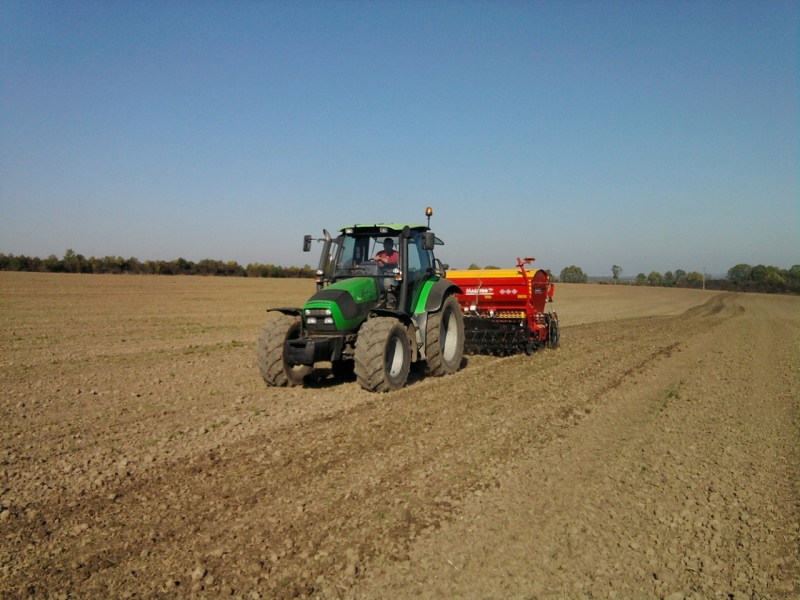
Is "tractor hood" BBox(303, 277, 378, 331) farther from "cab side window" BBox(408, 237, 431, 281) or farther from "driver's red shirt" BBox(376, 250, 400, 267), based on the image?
"cab side window" BBox(408, 237, 431, 281)

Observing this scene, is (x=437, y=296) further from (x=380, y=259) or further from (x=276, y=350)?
(x=276, y=350)

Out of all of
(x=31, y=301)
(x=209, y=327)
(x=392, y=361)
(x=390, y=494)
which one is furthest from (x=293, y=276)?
(x=390, y=494)

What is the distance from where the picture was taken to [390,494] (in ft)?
14.6

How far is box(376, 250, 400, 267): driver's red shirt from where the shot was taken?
342 inches

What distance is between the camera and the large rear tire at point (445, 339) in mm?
8906

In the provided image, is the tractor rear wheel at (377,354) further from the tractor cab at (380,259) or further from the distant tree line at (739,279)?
the distant tree line at (739,279)

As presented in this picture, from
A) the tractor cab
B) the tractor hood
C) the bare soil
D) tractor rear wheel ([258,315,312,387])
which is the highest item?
the tractor cab

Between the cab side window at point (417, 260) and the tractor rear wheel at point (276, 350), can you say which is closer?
the tractor rear wheel at point (276, 350)

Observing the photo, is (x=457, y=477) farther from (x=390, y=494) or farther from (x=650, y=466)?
(x=650, y=466)

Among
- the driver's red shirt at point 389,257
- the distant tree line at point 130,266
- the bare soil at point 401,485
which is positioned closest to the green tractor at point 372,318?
the driver's red shirt at point 389,257

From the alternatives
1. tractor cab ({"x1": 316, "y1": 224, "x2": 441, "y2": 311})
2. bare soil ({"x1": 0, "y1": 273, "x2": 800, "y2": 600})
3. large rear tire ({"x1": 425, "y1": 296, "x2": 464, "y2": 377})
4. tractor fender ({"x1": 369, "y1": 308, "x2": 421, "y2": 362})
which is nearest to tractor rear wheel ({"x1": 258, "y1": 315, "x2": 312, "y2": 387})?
bare soil ({"x1": 0, "y1": 273, "x2": 800, "y2": 600})

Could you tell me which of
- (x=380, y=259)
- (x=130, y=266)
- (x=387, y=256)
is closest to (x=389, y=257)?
(x=387, y=256)

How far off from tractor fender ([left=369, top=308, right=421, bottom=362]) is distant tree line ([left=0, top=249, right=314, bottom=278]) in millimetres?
41054

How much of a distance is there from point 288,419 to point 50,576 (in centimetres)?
324
